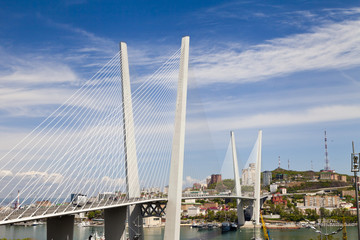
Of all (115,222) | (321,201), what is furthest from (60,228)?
(321,201)

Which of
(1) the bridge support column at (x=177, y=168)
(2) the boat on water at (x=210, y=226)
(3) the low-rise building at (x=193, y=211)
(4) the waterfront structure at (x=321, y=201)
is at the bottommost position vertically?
(2) the boat on water at (x=210, y=226)

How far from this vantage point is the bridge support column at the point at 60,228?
424 inches

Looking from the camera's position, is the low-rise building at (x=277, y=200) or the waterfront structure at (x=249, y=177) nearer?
→ the waterfront structure at (x=249, y=177)

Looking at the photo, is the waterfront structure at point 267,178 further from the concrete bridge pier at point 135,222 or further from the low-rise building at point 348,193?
the concrete bridge pier at point 135,222

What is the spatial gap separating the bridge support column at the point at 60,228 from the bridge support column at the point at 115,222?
2.64 m

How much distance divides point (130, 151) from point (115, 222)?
225 centimetres

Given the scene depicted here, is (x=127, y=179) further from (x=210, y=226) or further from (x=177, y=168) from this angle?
(x=210, y=226)

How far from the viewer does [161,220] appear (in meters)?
41.9

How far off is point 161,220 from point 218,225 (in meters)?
5.34

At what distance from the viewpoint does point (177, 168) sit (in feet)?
46.8

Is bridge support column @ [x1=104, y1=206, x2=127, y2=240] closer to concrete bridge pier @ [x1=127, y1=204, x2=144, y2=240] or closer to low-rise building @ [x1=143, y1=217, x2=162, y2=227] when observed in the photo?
concrete bridge pier @ [x1=127, y1=204, x2=144, y2=240]

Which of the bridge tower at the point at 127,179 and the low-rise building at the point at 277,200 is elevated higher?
the bridge tower at the point at 127,179

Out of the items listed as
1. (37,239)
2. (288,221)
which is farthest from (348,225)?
(37,239)

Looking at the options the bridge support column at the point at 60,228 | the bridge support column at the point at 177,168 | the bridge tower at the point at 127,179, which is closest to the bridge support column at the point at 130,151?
the bridge tower at the point at 127,179
